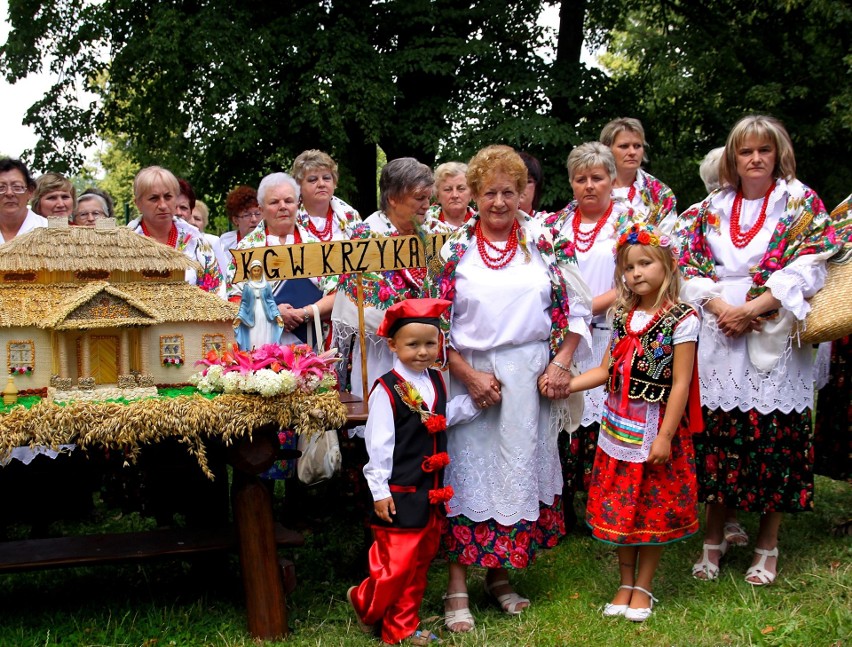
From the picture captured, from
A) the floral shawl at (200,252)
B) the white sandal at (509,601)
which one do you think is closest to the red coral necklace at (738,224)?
the white sandal at (509,601)

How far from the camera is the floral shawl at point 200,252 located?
218 inches

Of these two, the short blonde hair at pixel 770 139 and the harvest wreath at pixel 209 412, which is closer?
the harvest wreath at pixel 209 412

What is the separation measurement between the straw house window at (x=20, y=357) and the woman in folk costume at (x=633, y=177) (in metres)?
3.60

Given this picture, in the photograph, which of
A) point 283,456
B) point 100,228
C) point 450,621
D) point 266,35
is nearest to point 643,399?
point 450,621

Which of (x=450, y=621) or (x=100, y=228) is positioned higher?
(x=100, y=228)

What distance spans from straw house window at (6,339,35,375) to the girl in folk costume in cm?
264

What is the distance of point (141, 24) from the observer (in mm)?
13758

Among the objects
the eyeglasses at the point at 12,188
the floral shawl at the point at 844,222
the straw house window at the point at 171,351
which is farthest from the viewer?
the eyeglasses at the point at 12,188

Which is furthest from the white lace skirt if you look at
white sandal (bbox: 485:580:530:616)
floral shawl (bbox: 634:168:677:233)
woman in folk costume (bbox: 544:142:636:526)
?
floral shawl (bbox: 634:168:677:233)

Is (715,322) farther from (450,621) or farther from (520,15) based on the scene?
(520,15)

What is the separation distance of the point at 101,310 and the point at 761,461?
136 inches

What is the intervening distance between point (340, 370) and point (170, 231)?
1388 mm

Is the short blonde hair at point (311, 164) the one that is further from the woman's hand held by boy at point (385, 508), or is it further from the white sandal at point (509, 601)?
the white sandal at point (509, 601)

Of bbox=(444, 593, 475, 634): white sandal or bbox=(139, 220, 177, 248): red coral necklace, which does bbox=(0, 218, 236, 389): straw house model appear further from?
bbox=(444, 593, 475, 634): white sandal
